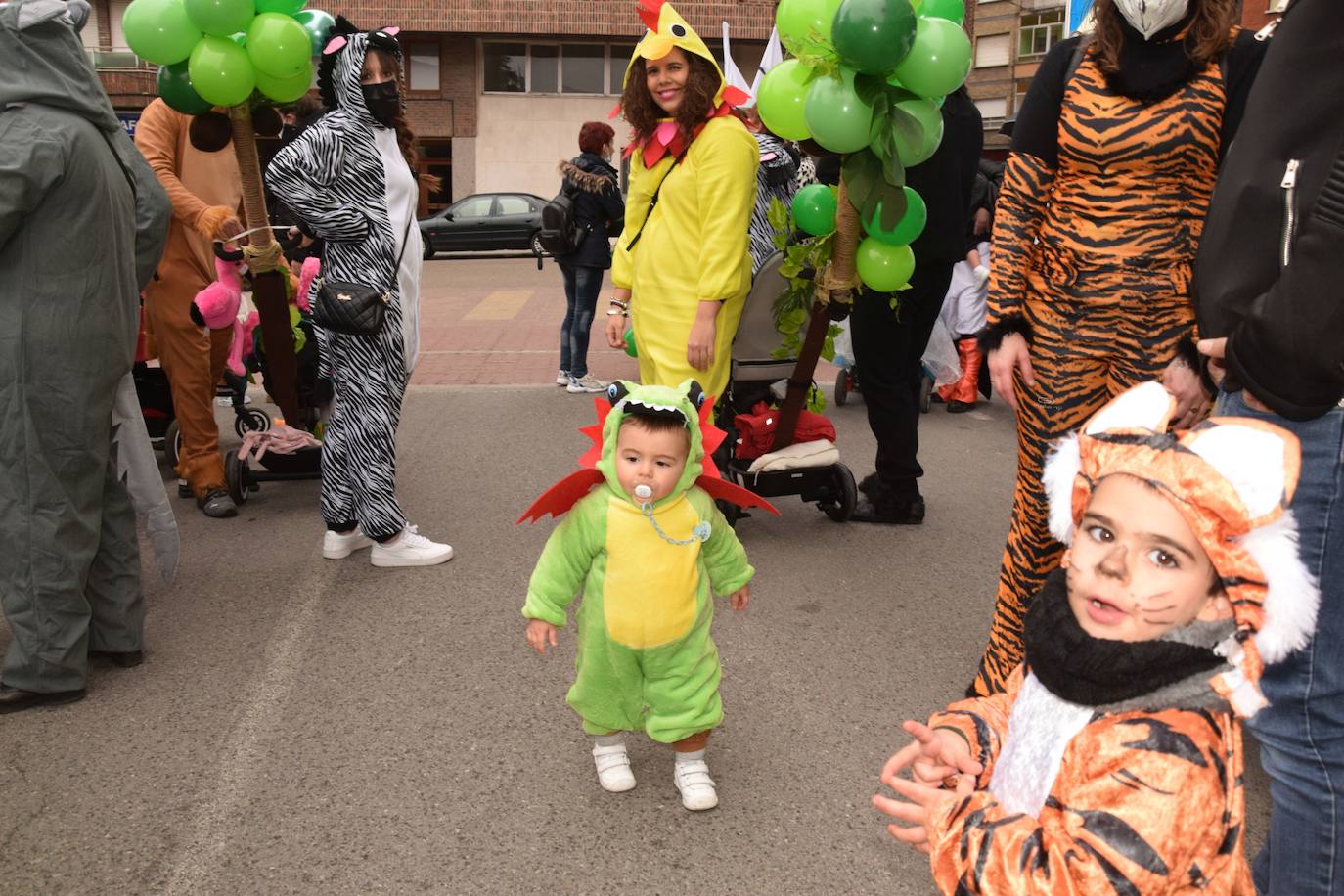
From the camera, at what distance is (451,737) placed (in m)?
3.35

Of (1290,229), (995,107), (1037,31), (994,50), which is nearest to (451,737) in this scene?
(1290,229)

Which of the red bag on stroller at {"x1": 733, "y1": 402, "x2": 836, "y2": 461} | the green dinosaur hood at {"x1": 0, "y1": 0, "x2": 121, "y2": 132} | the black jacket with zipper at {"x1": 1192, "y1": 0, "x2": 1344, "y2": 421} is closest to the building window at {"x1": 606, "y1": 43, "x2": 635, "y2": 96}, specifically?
the red bag on stroller at {"x1": 733, "y1": 402, "x2": 836, "y2": 461}

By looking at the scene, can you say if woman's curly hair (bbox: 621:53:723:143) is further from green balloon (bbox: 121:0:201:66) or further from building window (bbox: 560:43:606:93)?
building window (bbox: 560:43:606:93)

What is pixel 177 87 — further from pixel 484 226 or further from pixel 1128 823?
pixel 484 226

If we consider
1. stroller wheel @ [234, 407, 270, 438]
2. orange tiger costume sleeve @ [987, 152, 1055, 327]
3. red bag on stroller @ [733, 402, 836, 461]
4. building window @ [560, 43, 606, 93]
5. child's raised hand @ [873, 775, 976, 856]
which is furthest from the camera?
building window @ [560, 43, 606, 93]

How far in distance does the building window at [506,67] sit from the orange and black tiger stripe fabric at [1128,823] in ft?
116

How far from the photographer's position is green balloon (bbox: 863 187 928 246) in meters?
4.39

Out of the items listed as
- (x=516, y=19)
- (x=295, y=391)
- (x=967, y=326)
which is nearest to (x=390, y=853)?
(x=295, y=391)

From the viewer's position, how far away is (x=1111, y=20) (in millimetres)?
2725

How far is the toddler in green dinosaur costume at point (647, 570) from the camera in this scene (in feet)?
9.05

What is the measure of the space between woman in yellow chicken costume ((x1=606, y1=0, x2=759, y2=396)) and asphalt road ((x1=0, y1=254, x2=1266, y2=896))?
1072 millimetres

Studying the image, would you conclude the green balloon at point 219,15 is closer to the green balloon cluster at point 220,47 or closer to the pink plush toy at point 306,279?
the green balloon cluster at point 220,47

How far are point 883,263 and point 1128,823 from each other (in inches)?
128

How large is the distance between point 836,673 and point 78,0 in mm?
3188
